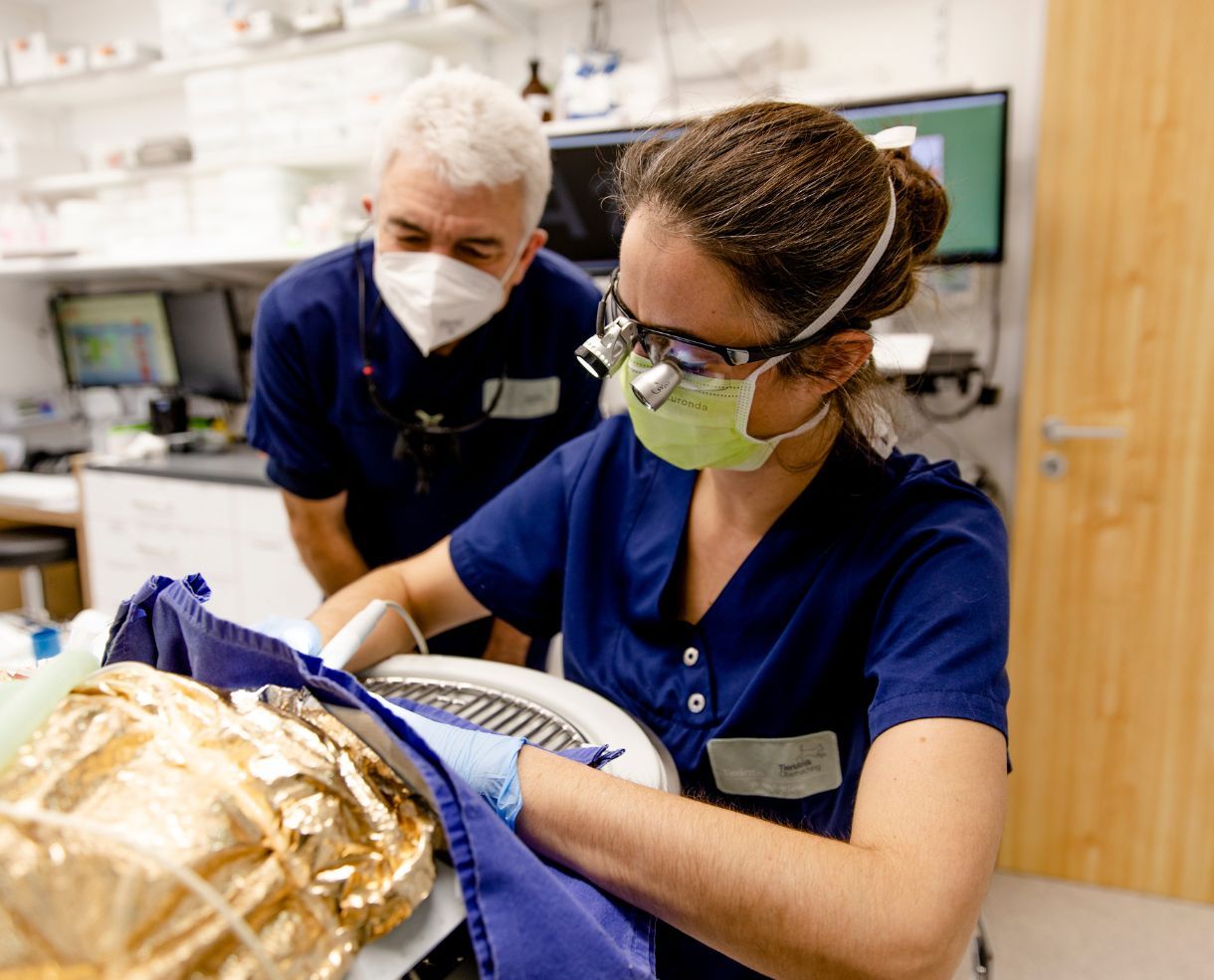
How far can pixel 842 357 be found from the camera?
2.98 feet

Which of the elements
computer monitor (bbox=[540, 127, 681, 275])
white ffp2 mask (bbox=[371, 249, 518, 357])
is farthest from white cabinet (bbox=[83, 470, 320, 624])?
white ffp2 mask (bbox=[371, 249, 518, 357])

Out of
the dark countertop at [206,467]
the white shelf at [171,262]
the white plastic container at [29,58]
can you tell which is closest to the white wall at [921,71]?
Result: the white shelf at [171,262]

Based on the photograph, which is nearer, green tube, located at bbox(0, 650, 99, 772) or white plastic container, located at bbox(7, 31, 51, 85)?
green tube, located at bbox(0, 650, 99, 772)

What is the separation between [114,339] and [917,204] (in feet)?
12.0

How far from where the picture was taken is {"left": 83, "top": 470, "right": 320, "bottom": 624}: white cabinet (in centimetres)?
283

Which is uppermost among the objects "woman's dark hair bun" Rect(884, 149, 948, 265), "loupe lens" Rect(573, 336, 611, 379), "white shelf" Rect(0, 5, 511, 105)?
"white shelf" Rect(0, 5, 511, 105)

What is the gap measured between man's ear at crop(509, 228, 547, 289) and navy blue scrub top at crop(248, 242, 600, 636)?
0.28ft

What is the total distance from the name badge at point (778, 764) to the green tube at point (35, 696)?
23.4 inches

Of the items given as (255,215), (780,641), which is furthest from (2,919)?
(255,215)

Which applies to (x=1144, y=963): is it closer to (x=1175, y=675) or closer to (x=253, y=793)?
(x=1175, y=675)

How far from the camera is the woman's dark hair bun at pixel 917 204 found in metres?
0.88

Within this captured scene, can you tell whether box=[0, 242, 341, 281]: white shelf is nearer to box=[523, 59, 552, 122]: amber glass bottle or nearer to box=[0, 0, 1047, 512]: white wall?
box=[523, 59, 552, 122]: amber glass bottle

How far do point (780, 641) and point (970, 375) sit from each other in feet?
5.59

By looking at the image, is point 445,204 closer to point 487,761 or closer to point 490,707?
point 490,707
